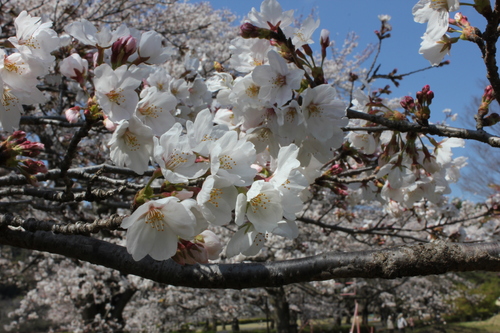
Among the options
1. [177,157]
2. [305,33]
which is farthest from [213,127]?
[305,33]

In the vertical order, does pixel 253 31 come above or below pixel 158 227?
above

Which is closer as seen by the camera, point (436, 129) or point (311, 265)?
point (311, 265)

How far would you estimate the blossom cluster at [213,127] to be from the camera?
0.98 metres

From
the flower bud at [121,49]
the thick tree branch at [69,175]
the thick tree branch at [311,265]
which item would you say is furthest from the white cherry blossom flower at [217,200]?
the thick tree branch at [69,175]

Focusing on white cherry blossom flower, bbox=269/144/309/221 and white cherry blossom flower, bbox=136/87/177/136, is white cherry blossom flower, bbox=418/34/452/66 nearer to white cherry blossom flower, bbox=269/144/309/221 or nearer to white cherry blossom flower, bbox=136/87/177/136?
white cherry blossom flower, bbox=269/144/309/221

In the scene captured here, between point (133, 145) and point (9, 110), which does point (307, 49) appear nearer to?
point (133, 145)

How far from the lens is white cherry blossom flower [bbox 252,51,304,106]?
1.36 metres

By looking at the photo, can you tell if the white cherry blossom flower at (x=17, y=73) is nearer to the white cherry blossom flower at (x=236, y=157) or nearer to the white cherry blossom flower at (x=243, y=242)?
the white cherry blossom flower at (x=236, y=157)

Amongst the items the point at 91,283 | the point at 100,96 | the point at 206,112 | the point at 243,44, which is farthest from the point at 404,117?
the point at 91,283

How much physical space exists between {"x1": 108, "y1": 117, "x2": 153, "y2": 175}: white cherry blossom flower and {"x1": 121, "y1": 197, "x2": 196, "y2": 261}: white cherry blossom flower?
1.10ft

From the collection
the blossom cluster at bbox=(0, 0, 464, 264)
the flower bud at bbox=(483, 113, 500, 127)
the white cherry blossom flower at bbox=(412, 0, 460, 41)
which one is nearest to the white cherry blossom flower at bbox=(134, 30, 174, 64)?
the blossom cluster at bbox=(0, 0, 464, 264)

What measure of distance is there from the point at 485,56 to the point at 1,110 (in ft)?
5.64

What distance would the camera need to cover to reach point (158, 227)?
998 mm

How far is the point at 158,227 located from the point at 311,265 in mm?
Answer: 523
